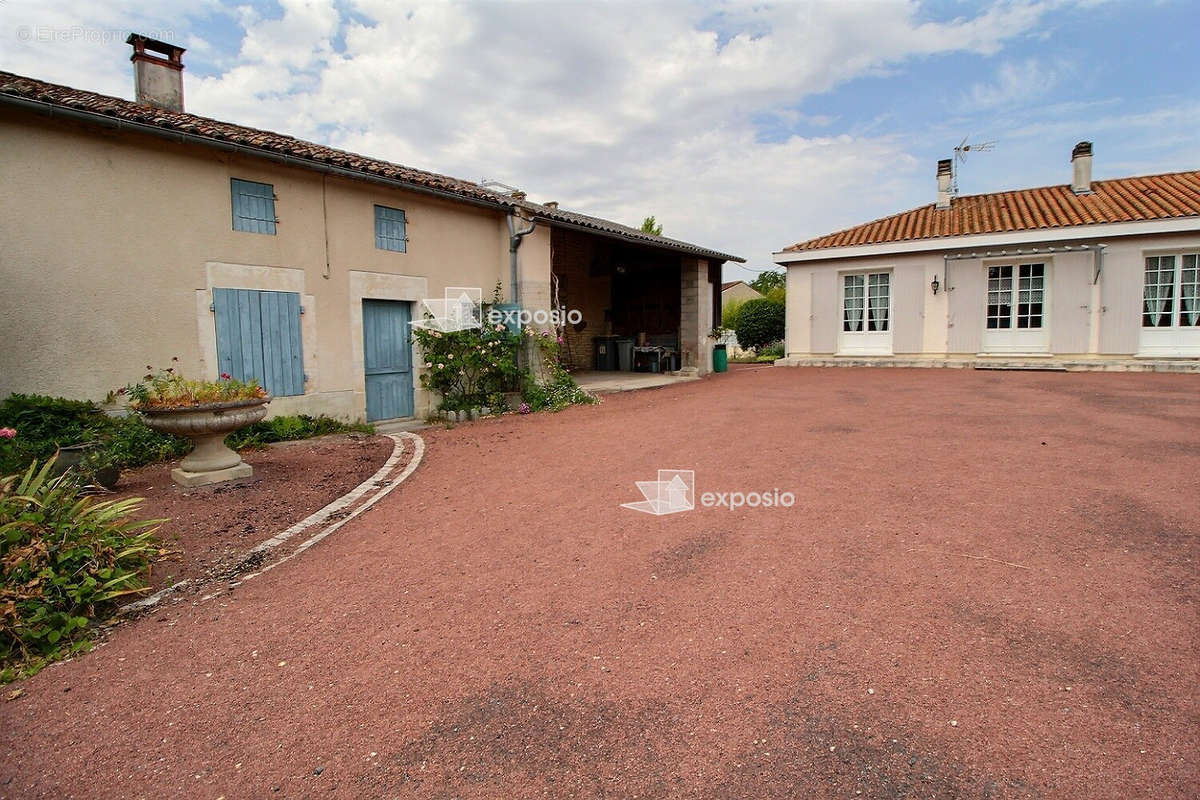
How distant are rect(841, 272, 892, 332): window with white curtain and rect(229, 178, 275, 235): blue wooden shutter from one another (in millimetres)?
13733

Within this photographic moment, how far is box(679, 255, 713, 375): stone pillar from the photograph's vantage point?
48.7ft

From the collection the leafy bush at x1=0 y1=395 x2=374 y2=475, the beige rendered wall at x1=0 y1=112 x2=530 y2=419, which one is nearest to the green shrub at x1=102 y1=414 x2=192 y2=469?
the leafy bush at x1=0 y1=395 x2=374 y2=475

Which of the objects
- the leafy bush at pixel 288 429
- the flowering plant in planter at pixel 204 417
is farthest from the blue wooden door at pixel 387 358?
the flowering plant in planter at pixel 204 417

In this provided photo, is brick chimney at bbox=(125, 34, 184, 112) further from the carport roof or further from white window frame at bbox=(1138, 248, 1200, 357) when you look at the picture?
white window frame at bbox=(1138, 248, 1200, 357)

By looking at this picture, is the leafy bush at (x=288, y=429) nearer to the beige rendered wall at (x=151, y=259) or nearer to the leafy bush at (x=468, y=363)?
the beige rendered wall at (x=151, y=259)

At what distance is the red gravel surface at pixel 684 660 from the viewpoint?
1.87 metres

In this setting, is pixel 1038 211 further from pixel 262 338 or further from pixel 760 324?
pixel 262 338

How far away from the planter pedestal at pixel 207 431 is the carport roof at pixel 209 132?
10.6ft

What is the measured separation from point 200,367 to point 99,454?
74.5 inches

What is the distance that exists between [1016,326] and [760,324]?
9478 mm

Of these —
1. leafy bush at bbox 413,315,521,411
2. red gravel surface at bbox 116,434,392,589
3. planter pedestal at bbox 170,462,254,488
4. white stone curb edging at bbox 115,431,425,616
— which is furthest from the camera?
leafy bush at bbox 413,315,521,411

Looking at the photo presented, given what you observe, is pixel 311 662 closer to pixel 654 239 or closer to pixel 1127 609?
pixel 1127 609

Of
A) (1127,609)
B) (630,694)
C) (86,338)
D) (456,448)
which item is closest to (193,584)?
(630,694)

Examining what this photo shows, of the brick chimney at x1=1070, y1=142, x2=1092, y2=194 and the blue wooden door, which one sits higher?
the brick chimney at x1=1070, y1=142, x2=1092, y2=194
